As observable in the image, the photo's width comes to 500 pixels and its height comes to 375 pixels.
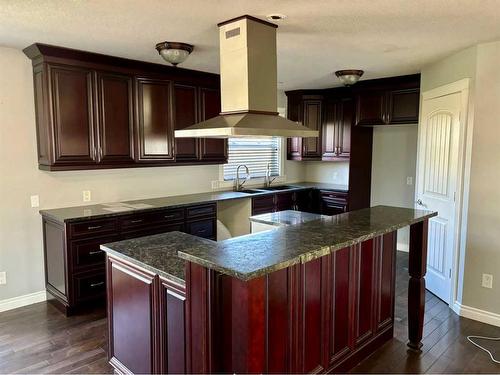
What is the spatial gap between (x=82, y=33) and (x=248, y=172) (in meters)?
3.23

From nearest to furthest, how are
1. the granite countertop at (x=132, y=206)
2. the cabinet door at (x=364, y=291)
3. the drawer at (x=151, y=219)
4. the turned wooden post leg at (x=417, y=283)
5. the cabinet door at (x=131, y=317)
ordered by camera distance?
the cabinet door at (x=131, y=317), the cabinet door at (x=364, y=291), the turned wooden post leg at (x=417, y=283), the granite countertop at (x=132, y=206), the drawer at (x=151, y=219)

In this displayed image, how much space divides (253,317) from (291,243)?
0.53m

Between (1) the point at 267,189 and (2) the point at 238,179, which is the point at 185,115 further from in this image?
(1) the point at 267,189

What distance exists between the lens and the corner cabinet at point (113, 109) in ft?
11.7

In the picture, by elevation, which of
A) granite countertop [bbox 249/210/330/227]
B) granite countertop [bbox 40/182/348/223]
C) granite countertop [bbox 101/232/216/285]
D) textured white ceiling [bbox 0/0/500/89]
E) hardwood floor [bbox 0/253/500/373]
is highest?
textured white ceiling [bbox 0/0/500/89]

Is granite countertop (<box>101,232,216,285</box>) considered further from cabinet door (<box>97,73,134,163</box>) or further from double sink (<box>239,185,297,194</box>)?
→ double sink (<box>239,185,297,194</box>)

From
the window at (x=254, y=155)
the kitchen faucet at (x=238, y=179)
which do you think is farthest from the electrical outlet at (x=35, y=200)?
the kitchen faucet at (x=238, y=179)

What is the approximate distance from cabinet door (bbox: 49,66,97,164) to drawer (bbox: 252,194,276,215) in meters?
2.14

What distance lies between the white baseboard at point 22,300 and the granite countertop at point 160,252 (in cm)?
199

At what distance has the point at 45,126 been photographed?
3590 millimetres

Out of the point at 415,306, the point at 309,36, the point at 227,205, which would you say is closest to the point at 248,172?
the point at 227,205

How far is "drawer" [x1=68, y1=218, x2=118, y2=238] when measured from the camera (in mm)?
3455

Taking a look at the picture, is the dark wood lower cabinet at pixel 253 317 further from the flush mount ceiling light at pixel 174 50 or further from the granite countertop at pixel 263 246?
the flush mount ceiling light at pixel 174 50

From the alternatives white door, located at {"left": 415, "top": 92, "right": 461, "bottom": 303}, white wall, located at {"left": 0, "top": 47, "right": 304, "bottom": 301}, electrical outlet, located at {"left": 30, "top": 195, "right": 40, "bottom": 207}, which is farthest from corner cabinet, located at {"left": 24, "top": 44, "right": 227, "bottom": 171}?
white door, located at {"left": 415, "top": 92, "right": 461, "bottom": 303}
